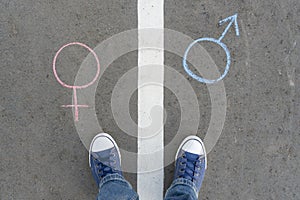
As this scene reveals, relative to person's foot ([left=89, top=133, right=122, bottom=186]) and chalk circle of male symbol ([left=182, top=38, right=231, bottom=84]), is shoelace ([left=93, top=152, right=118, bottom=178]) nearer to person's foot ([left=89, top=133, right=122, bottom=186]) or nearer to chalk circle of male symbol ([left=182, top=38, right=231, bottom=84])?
person's foot ([left=89, top=133, right=122, bottom=186])

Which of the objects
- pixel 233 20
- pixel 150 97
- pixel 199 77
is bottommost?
pixel 150 97

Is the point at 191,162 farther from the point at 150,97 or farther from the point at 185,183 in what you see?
the point at 150,97

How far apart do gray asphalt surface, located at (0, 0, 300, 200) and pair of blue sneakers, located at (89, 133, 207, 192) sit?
0.21 ft

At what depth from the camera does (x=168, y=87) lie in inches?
97.9

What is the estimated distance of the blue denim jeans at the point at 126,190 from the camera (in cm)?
232

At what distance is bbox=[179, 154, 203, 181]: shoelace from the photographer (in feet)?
8.28

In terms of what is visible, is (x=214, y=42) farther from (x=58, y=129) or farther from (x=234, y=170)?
(x=58, y=129)

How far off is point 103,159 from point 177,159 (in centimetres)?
56

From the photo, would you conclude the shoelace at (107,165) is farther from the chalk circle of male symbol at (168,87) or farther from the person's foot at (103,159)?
the chalk circle of male symbol at (168,87)

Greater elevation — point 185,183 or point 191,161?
point 191,161

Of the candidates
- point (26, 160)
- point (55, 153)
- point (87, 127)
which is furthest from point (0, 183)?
point (87, 127)

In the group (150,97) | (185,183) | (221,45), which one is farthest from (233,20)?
(185,183)

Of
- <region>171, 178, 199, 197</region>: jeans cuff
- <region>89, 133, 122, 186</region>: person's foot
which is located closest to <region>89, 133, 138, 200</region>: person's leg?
<region>89, 133, 122, 186</region>: person's foot

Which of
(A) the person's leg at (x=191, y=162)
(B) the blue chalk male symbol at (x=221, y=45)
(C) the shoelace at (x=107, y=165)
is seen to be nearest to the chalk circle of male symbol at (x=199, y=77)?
(B) the blue chalk male symbol at (x=221, y=45)
